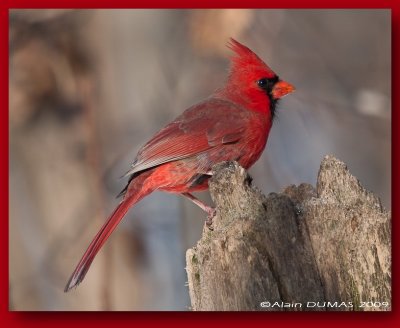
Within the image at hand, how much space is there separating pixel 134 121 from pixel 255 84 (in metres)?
0.69

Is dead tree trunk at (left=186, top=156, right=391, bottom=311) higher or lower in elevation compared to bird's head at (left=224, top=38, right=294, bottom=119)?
lower

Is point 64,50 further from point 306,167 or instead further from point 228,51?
point 306,167

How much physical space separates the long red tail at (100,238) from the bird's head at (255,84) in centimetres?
84

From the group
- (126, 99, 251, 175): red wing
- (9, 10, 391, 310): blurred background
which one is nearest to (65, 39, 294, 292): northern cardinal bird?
(126, 99, 251, 175): red wing

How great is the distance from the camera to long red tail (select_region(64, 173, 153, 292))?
383 cm

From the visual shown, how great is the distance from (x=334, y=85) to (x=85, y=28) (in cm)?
137

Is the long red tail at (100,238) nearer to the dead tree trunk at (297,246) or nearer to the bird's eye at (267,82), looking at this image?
the dead tree trunk at (297,246)

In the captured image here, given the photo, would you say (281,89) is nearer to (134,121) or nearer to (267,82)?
(267,82)

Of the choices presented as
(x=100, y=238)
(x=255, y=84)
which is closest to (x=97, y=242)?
(x=100, y=238)

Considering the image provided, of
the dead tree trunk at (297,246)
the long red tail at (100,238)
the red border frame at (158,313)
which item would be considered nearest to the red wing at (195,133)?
the long red tail at (100,238)

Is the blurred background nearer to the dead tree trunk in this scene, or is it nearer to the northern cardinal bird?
the northern cardinal bird

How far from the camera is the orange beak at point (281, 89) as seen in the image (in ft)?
14.5

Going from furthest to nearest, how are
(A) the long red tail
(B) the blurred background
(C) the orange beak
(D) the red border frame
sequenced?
(C) the orange beak < (B) the blurred background < (A) the long red tail < (D) the red border frame

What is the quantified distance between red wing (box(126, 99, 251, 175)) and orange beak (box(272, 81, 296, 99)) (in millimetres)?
201
